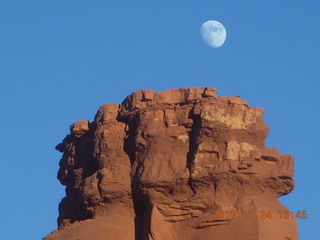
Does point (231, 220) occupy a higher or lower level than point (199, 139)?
lower

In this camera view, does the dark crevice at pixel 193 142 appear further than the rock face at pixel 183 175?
Yes

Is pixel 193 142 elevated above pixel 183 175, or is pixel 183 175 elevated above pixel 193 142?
pixel 193 142

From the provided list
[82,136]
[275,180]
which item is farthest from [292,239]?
[82,136]

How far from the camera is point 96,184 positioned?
1449 inches

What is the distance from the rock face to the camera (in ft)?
115

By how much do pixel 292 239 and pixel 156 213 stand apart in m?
3.68

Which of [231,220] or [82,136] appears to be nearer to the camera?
[231,220]

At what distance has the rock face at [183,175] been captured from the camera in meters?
35.1

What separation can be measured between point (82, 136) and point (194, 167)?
494cm

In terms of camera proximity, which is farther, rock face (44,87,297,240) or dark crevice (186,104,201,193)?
dark crevice (186,104,201,193)

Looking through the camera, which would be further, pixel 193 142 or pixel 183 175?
pixel 193 142

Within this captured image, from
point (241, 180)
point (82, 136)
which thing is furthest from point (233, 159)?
point (82, 136)

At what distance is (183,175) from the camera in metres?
35.6

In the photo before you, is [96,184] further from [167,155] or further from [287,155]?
[287,155]
